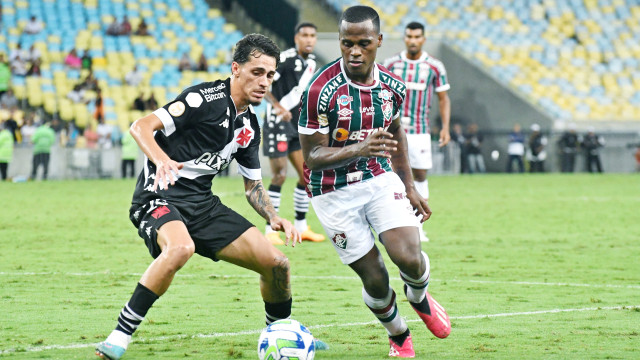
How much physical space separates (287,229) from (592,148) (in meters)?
29.0

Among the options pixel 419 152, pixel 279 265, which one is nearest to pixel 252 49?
pixel 279 265

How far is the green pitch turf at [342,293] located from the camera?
20.0 feet

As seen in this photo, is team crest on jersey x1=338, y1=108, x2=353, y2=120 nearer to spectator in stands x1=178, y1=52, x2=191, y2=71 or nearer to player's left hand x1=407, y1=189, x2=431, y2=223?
player's left hand x1=407, y1=189, x2=431, y2=223

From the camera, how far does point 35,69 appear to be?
95.7ft

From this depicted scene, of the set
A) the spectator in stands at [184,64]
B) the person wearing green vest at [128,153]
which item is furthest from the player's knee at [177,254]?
the spectator in stands at [184,64]

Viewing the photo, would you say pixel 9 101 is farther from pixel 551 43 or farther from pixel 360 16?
pixel 360 16

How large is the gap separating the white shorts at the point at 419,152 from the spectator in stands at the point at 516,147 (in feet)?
68.9

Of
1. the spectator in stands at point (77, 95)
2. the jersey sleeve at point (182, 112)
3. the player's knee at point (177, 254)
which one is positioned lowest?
the spectator in stands at point (77, 95)

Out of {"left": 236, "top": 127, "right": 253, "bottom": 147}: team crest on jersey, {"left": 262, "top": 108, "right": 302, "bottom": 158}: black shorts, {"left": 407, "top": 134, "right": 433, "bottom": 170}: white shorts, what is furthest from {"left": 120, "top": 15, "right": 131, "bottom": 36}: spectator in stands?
{"left": 236, "top": 127, "right": 253, "bottom": 147}: team crest on jersey

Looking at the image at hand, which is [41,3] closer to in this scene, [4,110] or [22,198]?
[4,110]

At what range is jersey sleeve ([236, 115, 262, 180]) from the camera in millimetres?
6258

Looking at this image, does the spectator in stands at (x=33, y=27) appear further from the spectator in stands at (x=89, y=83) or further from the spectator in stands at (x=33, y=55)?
the spectator in stands at (x=89, y=83)

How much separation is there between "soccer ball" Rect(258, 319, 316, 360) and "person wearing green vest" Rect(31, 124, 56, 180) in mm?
21648

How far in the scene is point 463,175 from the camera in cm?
3181
